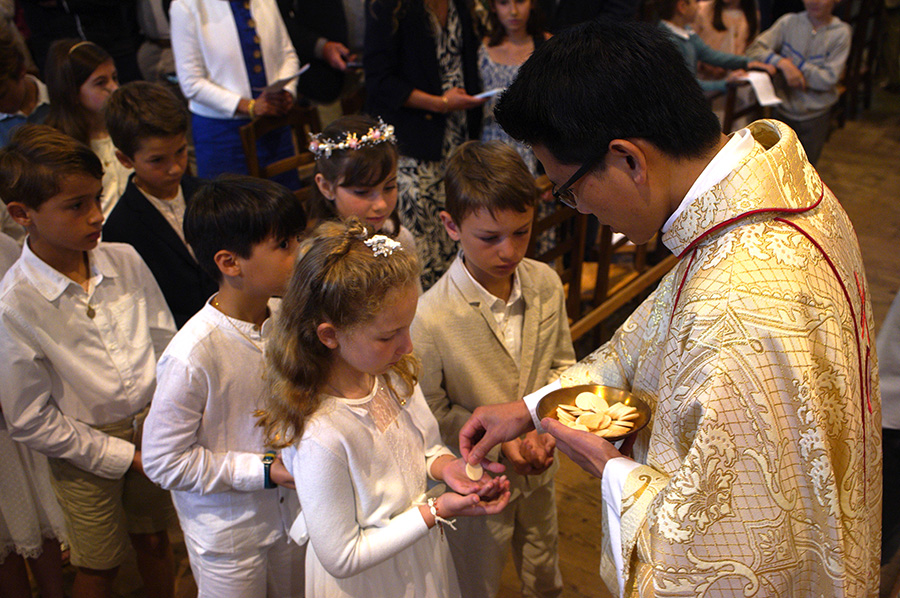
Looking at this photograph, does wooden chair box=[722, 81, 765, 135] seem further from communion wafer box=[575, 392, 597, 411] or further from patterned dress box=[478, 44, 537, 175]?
communion wafer box=[575, 392, 597, 411]

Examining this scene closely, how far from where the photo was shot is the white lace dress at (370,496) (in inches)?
61.1

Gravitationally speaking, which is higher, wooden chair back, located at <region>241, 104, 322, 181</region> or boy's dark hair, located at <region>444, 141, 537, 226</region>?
boy's dark hair, located at <region>444, 141, 537, 226</region>

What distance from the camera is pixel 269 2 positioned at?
3758mm

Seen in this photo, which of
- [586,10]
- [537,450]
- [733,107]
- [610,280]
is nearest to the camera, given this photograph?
[537,450]

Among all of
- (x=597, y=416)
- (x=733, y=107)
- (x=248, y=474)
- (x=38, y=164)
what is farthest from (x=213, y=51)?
(x=733, y=107)

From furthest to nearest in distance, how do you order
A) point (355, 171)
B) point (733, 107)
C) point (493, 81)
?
point (733, 107) < point (493, 81) < point (355, 171)

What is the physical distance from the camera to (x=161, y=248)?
260 centimetres

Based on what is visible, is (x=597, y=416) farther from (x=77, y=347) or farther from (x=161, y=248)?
(x=161, y=248)

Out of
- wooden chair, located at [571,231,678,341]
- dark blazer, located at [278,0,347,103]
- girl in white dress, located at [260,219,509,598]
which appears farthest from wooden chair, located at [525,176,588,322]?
dark blazer, located at [278,0,347,103]

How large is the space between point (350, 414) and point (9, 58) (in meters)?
2.49

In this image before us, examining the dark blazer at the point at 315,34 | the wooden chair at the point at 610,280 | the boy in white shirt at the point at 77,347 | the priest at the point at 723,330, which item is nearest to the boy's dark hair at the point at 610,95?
the priest at the point at 723,330

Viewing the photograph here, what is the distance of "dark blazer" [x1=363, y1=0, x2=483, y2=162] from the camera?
3303 mm

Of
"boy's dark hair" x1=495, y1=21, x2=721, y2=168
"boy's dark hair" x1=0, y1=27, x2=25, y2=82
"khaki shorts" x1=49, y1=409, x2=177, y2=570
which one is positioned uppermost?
"boy's dark hair" x1=495, y1=21, x2=721, y2=168

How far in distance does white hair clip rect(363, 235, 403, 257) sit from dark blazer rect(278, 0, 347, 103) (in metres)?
3.35
